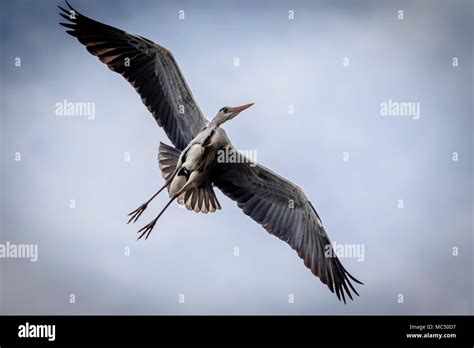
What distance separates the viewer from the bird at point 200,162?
30.6ft

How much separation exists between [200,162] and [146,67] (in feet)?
5.15

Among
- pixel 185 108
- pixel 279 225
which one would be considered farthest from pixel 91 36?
pixel 279 225

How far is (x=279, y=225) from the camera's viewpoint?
980cm

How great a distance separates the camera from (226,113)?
9398mm

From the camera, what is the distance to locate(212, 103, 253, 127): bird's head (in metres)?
9.36

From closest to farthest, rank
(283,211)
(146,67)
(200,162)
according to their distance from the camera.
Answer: (200,162), (146,67), (283,211)

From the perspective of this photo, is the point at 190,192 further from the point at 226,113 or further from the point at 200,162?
the point at 226,113

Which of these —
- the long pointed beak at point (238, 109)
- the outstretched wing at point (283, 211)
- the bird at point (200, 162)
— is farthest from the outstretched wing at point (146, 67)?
the outstretched wing at point (283, 211)

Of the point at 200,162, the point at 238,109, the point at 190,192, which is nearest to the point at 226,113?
the point at 238,109

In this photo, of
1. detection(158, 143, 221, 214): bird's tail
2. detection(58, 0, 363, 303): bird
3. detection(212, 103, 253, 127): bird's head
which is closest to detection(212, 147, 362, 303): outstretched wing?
detection(58, 0, 363, 303): bird
